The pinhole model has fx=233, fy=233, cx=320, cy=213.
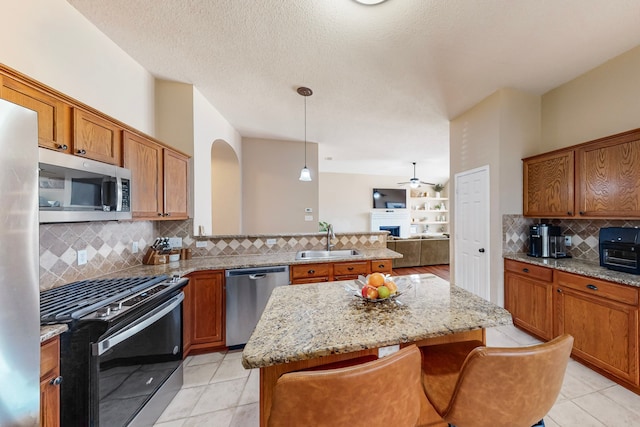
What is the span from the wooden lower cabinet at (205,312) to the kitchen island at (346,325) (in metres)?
1.14

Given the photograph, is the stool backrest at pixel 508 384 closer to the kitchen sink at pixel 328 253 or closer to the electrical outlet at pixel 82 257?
the kitchen sink at pixel 328 253

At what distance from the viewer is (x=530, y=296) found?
2500mm

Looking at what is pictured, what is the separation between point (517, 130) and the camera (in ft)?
9.34

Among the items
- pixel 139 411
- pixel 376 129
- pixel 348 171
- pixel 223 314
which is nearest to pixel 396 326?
pixel 139 411

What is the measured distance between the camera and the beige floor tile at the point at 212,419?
1.57m

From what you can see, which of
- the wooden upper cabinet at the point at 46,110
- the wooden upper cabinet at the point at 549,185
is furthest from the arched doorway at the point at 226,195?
the wooden upper cabinet at the point at 549,185

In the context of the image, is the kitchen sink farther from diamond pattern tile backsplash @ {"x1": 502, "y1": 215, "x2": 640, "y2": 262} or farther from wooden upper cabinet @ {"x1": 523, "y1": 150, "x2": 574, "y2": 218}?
wooden upper cabinet @ {"x1": 523, "y1": 150, "x2": 574, "y2": 218}

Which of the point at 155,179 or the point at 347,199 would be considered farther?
the point at 347,199

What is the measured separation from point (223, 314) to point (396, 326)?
1949 millimetres

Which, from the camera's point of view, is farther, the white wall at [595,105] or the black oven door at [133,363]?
the white wall at [595,105]

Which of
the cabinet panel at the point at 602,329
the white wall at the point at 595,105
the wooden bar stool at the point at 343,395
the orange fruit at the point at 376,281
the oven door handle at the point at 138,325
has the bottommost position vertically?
the cabinet panel at the point at 602,329

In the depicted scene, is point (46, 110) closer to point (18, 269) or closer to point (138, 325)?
point (18, 269)

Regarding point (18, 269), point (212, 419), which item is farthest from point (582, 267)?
point (18, 269)

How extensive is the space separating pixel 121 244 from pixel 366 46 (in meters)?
2.85
